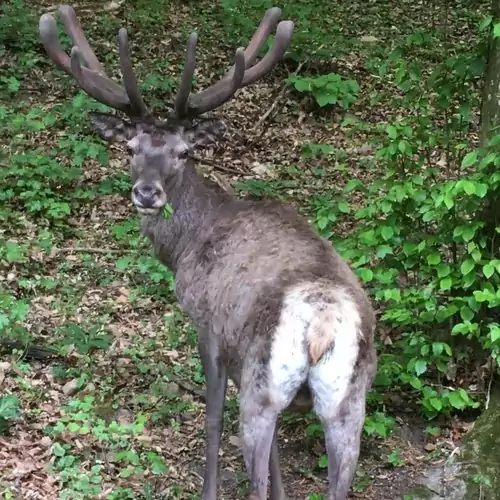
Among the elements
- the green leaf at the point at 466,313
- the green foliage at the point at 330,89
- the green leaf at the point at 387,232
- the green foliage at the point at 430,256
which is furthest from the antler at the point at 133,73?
the green foliage at the point at 330,89

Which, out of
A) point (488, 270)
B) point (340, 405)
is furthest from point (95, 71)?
point (340, 405)

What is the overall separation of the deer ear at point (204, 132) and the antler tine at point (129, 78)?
1.09ft

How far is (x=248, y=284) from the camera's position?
198 inches

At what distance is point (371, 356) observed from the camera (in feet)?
14.8

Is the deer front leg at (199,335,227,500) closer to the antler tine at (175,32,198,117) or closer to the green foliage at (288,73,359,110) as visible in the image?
the antler tine at (175,32,198,117)

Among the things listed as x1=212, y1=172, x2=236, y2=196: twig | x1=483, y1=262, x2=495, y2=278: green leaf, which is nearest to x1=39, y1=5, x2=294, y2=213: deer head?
x1=483, y1=262, x2=495, y2=278: green leaf

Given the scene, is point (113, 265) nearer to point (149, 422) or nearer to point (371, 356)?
point (149, 422)

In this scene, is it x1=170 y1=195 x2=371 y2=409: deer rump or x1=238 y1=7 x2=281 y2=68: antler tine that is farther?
x1=238 y1=7 x2=281 y2=68: antler tine

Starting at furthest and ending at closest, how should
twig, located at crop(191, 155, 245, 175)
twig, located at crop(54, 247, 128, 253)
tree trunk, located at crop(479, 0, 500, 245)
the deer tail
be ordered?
twig, located at crop(191, 155, 245, 175) < twig, located at crop(54, 247, 128, 253) < tree trunk, located at crop(479, 0, 500, 245) < the deer tail

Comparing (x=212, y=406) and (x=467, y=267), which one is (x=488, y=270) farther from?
(x=212, y=406)

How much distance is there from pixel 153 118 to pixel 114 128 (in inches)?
11.6

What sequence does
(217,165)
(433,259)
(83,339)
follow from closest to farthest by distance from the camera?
(433,259) < (83,339) < (217,165)

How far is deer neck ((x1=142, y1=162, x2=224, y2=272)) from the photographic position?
5984mm

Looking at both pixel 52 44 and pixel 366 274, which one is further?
pixel 52 44
